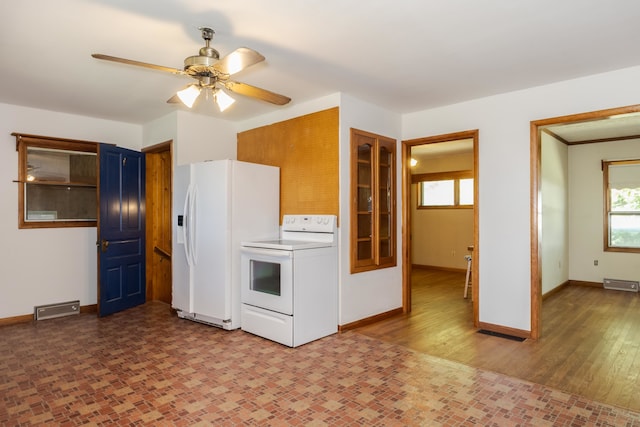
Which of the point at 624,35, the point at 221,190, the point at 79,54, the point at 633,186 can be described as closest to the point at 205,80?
the point at 79,54

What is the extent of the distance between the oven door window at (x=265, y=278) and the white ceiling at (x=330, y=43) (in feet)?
5.79

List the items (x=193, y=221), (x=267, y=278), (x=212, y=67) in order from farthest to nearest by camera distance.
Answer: (x=193, y=221) → (x=267, y=278) → (x=212, y=67)

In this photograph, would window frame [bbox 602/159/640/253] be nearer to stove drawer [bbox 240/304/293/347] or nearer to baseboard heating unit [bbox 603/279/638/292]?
baseboard heating unit [bbox 603/279/638/292]

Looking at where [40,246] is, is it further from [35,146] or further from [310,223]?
[310,223]

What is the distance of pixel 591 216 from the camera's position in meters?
6.56

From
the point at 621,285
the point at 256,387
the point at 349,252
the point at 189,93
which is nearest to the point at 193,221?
the point at 349,252

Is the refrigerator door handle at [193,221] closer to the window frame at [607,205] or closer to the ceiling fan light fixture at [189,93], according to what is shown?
the ceiling fan light fixture at [189,93]

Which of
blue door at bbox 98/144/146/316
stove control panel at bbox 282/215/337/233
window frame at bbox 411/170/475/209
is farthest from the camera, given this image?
window frame at bbox 411/170/475/209

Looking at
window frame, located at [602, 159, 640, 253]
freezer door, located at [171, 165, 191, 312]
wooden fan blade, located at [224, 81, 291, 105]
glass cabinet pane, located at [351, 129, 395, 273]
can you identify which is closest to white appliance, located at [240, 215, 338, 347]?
glass cabinet pane, located at [351, 129, 395, 273]

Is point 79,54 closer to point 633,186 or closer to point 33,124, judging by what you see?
point 33,124

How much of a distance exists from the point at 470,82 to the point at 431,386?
2718 mm

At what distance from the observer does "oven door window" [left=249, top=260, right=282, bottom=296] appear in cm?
364

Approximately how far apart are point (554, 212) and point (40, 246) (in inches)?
284

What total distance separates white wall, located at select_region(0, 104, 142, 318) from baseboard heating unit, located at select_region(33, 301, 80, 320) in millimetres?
64
